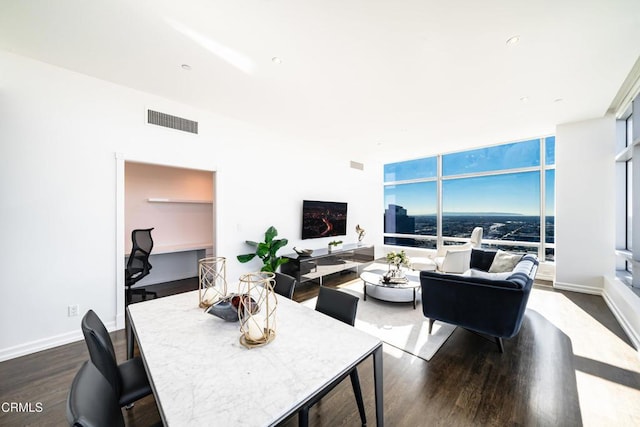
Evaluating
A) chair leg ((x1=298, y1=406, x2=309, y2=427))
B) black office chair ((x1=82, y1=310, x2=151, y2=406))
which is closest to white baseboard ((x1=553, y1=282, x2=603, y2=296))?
chair leg ((x1=298, y1=406, x2=309, y2=427))

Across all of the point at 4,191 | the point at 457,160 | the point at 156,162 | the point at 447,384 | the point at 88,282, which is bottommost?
the point at 447,384

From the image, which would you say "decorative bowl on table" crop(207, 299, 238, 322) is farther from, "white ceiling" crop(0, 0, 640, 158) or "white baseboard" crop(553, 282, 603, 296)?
"white baseboard" crop(553, 282, 603, 296)

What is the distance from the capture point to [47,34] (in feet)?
6.97

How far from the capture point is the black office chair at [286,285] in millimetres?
2115

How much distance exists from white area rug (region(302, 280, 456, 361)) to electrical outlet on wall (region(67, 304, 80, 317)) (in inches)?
107

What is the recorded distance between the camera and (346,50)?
2352 mm

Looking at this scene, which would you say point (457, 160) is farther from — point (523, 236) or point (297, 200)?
point (297, 200)

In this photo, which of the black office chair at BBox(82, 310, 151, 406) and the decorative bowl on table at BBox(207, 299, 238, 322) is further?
the decorative bowl on table at BBox(207, 299, 238, 322)

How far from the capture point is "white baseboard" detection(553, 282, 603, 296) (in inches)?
161

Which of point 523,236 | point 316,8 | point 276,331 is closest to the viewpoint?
point 276,331

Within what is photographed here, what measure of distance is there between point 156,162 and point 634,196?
20.2 feet

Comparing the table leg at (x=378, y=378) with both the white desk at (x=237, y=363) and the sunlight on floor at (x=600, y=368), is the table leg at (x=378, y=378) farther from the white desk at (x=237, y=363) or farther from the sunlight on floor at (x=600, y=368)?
the sunlight on floor at (x=600, y=368)

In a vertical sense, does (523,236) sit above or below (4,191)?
below

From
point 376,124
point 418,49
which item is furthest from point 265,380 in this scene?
point 376,124
